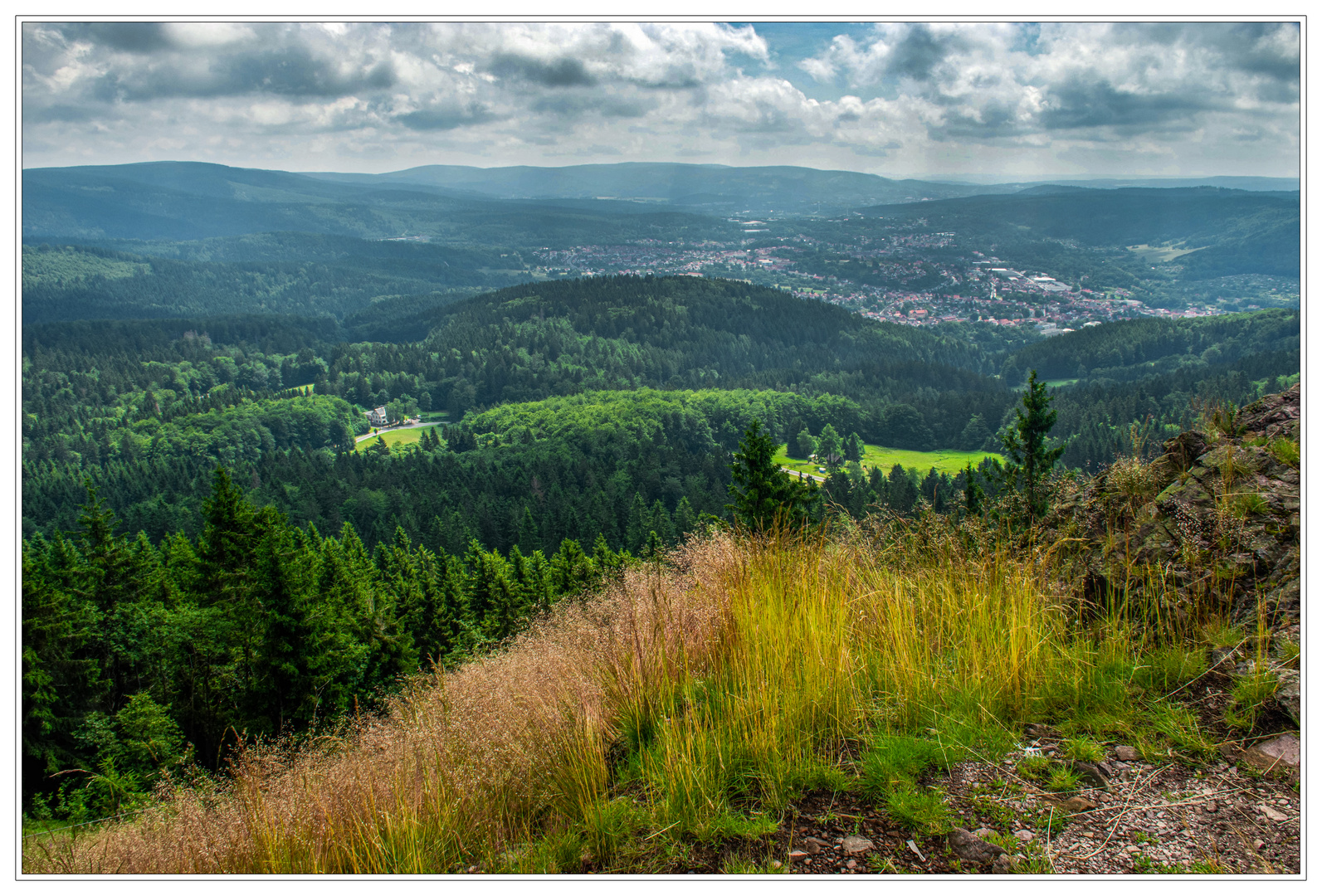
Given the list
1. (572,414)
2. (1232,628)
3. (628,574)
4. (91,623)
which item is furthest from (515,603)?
(572,414)

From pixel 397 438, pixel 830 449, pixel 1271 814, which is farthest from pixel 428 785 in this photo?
pixel 397 438

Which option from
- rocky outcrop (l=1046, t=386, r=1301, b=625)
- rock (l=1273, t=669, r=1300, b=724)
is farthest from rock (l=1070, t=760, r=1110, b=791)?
rocky outcrop (l=1046, t=386, r=1301, b=625)

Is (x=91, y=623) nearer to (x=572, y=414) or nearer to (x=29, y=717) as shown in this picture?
(x=29, y=717)

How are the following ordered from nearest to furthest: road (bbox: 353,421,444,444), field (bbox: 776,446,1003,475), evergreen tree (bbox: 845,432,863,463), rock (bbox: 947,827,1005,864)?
1. rock (bbox: 947,827,1005,864)
2. field (bbox: 776,446,1003,475)
3. evergreen tree (bbox: 845,432,863,463)
4. road (bbox: 353,421,444,444)

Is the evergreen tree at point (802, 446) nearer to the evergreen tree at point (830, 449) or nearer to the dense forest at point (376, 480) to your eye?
the dense forest at point (376, 480)

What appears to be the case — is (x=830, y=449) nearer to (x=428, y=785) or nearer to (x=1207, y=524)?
(x=1207, y=524)

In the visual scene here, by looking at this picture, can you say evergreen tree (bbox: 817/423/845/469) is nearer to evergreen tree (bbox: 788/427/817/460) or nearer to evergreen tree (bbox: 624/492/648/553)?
evergreen tree (bbox: 788/427/817/460)

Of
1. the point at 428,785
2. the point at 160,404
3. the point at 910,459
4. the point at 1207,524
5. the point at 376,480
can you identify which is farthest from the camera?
the point at 160,404
